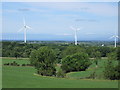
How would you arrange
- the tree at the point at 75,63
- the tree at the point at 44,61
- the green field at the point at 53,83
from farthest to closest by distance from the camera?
the tree at the point at 75,63 → the tree at the point at 44,61 → the green field at the point at 53,83

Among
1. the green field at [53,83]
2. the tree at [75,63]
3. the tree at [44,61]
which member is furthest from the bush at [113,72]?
the tree at [75,63]

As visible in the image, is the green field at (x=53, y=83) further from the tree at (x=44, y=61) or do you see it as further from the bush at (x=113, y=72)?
the tree at (x=44, y=61)

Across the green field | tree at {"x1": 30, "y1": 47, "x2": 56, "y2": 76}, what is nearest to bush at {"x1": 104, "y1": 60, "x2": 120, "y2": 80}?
the green field

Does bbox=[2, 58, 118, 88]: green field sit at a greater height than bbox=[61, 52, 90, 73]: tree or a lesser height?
lesser

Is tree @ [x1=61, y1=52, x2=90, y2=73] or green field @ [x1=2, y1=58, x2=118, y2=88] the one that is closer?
green field @ [x1=2, y1=58, x2=118, y2=88]

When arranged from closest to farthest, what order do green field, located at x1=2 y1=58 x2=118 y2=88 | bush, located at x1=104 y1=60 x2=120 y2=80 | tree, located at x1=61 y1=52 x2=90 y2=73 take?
green field, located at x1=2 y1=58 x2=118 y2=88
bush, located at x1=104 y1=60 x2=120 y2=80
tree, located at x1=61 y1=52 x2=90 y2=73

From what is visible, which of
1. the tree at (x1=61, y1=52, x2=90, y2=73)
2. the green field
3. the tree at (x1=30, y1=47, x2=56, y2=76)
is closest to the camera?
the green field

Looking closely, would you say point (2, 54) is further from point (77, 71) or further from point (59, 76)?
point (59, 76)

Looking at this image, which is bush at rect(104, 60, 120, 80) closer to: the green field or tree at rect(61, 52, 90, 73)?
the green field

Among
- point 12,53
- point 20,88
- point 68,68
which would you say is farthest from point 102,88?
point 12,53

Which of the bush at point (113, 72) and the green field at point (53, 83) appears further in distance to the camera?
the bush at point (113, 72)
